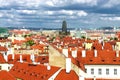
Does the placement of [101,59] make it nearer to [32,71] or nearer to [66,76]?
[32,71]

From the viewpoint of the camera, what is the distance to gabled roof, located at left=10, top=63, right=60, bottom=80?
49400mm

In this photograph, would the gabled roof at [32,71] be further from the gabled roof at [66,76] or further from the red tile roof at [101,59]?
the red tile roof at [101,59]

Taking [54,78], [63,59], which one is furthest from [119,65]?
[54,78]

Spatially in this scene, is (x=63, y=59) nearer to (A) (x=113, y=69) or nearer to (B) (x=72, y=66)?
(B) (x=72, y=66)

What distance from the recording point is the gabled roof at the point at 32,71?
4940 cm

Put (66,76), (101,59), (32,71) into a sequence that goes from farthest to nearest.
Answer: (101,59) → (32,71) → (66,76)

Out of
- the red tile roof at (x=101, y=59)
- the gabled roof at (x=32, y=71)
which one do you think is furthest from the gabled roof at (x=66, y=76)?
the red tile roof at (x=101, y=59)

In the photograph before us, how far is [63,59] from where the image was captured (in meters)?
52.8

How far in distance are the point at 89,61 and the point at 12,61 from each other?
670 inches

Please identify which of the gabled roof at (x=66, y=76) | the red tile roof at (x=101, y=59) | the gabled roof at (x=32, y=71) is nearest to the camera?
the gabled roof at (x=66, y=76)

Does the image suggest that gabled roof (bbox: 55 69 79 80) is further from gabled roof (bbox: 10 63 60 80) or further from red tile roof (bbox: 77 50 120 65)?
red tile roof (bbox: 77 50 120 65)

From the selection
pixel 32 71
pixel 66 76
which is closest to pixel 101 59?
pixel 32 71

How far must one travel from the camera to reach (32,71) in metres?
54.3

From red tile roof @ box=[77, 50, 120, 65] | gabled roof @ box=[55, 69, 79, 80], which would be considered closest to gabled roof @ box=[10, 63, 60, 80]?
gabled roof @ box=[55, 69, 79, 80]
